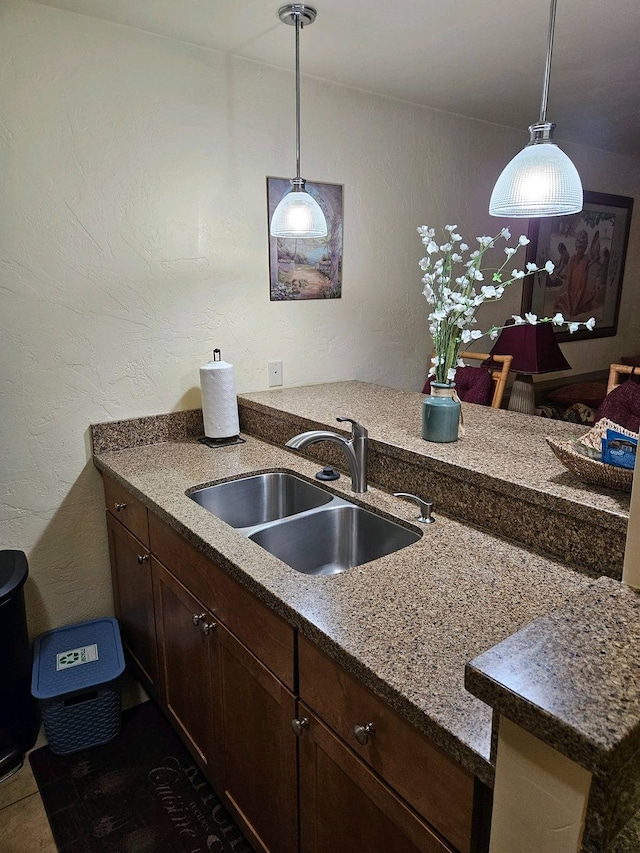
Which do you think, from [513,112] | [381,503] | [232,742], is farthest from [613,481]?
[513,112]

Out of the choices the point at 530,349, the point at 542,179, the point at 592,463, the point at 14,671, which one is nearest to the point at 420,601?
the point at 592,463

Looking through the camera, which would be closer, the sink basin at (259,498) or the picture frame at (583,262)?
the sink basin at (259,498)

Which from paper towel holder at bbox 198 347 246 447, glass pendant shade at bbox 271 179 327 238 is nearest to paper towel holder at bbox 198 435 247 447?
paper towel holder at bbox 198 347 246 447

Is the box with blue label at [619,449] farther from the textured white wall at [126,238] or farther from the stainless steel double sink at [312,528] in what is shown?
the textured white wall at [126,238]

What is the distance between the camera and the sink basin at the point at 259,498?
1851 millimetres

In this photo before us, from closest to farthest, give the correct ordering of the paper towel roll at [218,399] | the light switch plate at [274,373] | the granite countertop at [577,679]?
the granite countertop at [577,679], the paper towel roll at [218,399], the light switch plate at [274,373]

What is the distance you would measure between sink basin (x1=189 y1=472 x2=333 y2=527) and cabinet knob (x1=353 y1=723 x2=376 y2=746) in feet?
2.86

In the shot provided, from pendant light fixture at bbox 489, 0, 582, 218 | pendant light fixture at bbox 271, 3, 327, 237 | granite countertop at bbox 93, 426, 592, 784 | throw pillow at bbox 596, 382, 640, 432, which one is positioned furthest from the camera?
throw pillow at bbox 596, 382, 640, 432

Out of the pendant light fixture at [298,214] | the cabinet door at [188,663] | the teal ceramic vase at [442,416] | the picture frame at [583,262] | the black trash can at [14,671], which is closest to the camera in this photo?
the cabinet door at [188,663]

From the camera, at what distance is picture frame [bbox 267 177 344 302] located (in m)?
2.42

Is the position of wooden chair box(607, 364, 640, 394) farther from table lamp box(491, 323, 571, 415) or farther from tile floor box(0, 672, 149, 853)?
tile floor box(0, 672, 149, 853)

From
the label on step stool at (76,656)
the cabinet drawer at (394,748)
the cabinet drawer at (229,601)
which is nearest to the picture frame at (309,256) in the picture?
the cabinet drawer at (229,601)

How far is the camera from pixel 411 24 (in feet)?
6.17

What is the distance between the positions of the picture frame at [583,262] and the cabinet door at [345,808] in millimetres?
3063
